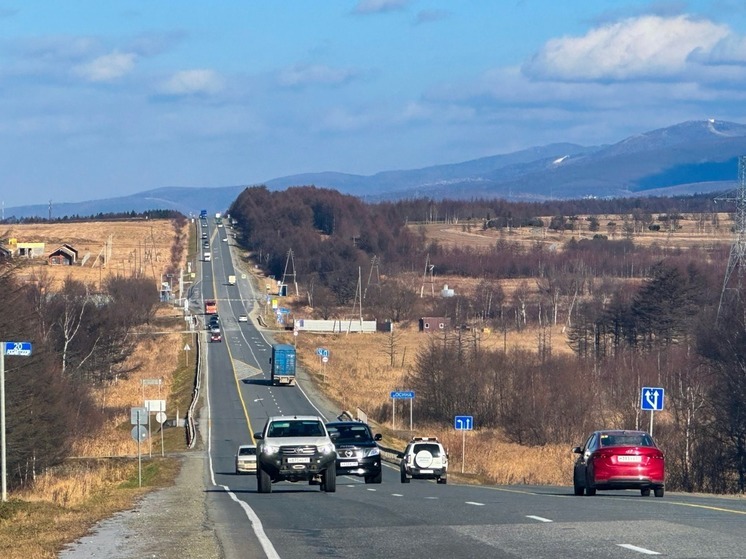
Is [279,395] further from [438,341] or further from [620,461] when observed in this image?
[620,461]

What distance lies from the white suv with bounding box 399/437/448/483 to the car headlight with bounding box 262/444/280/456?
11.2m

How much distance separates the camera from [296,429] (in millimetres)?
27969

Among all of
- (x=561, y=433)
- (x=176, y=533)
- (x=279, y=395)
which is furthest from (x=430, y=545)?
(x=279, y=395)

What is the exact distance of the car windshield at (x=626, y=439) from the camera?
26095 mm

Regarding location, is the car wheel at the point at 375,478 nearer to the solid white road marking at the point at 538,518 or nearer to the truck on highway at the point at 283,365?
the solid white road marking at the point at 538,518

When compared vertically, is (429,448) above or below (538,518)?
below

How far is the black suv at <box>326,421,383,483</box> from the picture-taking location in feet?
116

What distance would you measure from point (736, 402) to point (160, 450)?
2767cm

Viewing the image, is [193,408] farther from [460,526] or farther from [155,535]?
[460,526]

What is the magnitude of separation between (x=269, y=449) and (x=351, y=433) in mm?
9538

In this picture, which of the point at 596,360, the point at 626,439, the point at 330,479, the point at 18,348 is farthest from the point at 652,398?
the point at 596,360

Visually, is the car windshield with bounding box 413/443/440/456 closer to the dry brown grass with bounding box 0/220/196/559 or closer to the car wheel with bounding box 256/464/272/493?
the dry brown grass with bounding box 0/220/196/559

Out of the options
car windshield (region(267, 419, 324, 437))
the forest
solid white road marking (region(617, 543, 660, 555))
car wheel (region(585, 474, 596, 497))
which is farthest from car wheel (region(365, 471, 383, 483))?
solid white road marking (region(617, 543, 660, 555))

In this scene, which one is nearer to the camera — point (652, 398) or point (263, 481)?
point (263, 481)
